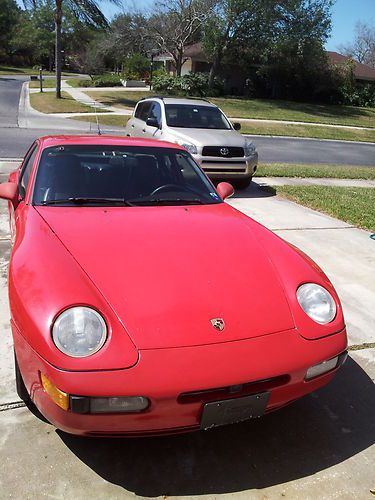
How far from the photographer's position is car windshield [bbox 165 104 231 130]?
32.1ft

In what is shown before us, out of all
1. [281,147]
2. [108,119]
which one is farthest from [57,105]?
[281,147]

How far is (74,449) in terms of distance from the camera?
2.41m

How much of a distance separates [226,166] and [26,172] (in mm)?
5283

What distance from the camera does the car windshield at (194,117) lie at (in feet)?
32.1

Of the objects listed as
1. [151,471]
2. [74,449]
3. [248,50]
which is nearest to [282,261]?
[151,471]

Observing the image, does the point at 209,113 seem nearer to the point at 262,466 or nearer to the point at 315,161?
the point at 315,161

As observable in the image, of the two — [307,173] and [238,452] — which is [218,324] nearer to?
[238,452]

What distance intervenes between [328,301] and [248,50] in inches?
1390

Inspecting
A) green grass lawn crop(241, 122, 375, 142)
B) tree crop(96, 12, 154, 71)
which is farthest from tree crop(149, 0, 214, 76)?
green grass lawn crop(241, 122, 375, 142)

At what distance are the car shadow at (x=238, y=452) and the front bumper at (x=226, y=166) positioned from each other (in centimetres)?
629

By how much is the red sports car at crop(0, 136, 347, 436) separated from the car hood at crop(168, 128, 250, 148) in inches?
229

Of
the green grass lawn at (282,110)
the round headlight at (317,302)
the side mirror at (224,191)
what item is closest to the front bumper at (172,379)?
the round headlight at (317,302)

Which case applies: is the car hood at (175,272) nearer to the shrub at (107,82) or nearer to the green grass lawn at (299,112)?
the green grass lawn at (299,112)

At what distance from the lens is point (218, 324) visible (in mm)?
2271
